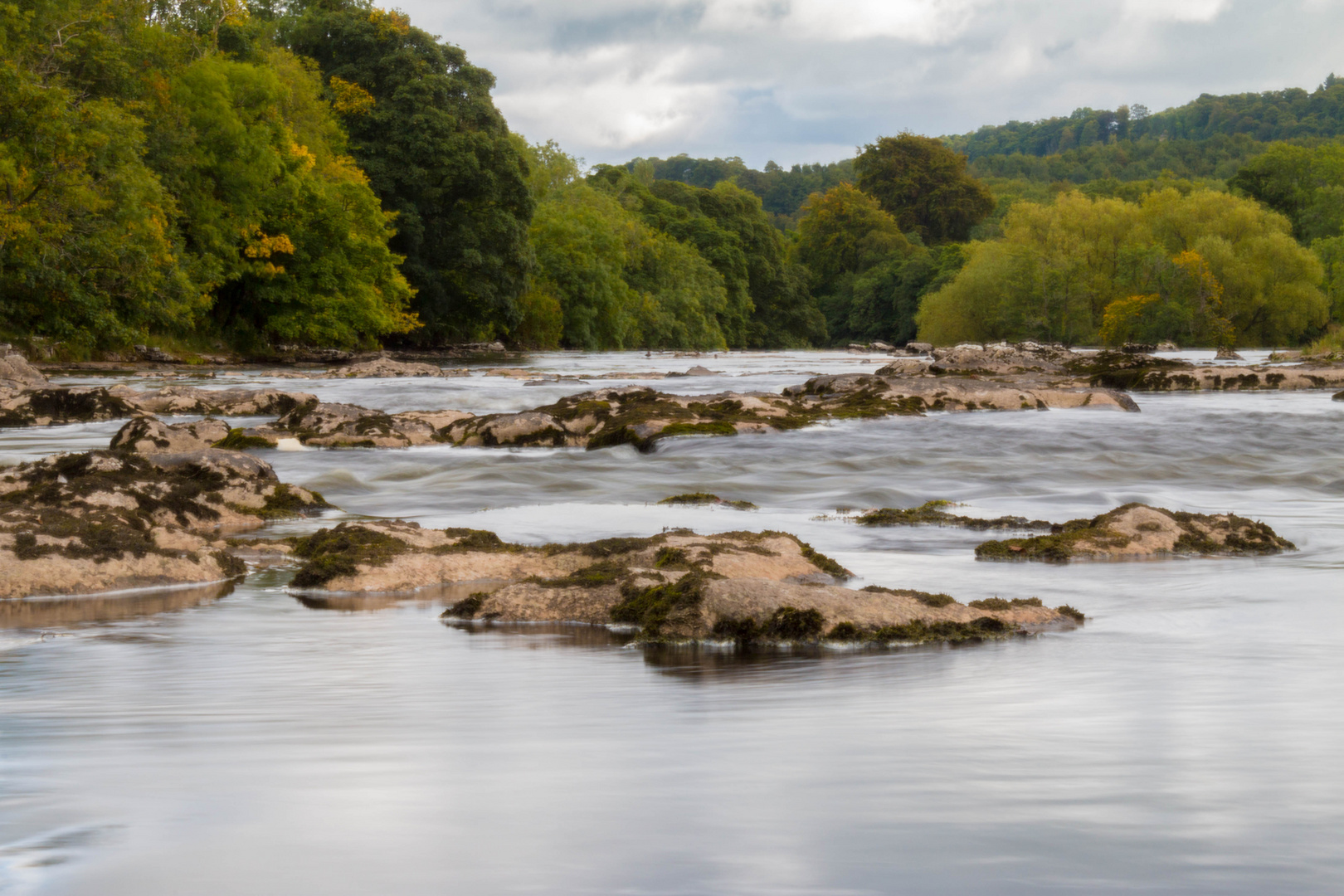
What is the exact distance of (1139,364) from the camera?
2722 centimetres

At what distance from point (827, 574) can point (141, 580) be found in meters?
3.15

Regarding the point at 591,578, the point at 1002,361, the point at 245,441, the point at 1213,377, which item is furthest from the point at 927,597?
the point at 1002,361

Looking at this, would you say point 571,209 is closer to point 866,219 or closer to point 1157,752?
point 866,219

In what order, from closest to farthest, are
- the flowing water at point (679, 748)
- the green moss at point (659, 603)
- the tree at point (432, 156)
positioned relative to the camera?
the flowing water at point (679, 748), the green moss at point (659, 603), the tree at point (432, 156)

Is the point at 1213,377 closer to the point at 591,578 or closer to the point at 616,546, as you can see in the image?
the point at 616,546

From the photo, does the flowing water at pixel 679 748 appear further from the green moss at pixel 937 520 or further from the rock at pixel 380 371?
the rock at pixel 380 371

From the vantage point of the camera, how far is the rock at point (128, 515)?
5441 millimetres

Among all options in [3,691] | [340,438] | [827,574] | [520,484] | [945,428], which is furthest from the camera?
[945,428]

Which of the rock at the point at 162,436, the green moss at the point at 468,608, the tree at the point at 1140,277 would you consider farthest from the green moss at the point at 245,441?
the tree at the point at 1140,277

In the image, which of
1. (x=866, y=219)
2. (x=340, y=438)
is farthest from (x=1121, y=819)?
(x=866, y=219)

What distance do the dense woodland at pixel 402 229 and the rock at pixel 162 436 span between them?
67.8 feet

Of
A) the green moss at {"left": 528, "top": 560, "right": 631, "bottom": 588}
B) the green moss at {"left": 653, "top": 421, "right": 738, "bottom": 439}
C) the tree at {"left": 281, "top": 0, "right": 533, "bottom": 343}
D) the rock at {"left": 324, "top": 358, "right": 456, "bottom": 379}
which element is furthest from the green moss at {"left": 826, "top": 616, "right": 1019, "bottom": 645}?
the tree at {"left": 281, "top": 0, "right": 533, "bottom": 343}

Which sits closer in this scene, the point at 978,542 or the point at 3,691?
the point at 3,691

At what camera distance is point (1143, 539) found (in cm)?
657
